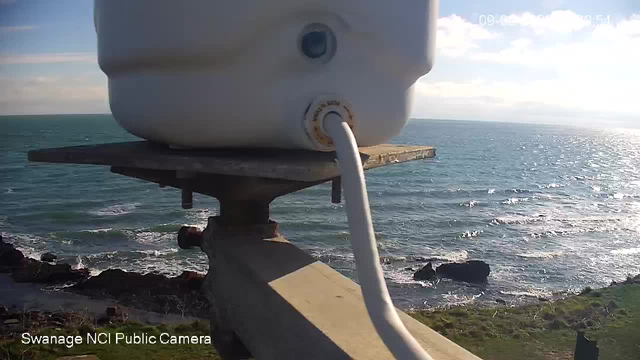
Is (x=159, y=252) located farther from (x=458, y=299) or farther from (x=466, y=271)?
(x=466, y=271)

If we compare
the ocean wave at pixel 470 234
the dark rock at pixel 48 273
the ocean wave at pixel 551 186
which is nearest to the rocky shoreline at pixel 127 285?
the dark rock at pixel 48 273

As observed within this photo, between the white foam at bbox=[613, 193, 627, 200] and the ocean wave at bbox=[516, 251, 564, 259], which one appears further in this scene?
the white foam at bbox=[613, 193, 627, 200]

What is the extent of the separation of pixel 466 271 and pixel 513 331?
7.39 meters

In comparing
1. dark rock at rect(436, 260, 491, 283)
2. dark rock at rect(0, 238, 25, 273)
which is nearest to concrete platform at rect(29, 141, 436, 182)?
dark rock at rect(436, 260, 491, 283)

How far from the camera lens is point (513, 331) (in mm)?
14055

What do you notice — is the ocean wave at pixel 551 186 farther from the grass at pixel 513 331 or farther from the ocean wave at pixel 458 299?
the ocean wave at pixel 458 299

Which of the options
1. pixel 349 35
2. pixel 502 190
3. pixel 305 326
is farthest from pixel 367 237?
pixel 502 190

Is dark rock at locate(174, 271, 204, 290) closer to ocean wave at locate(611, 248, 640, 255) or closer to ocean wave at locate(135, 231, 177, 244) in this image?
ocean wave at locate(135, 231, 177, 244)

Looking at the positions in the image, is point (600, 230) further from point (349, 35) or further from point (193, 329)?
point (349, 35)

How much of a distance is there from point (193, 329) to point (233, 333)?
32.4 ft

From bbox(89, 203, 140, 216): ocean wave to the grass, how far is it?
59.9 feet

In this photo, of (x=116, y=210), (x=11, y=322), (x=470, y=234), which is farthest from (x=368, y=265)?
(x=116, y=210)

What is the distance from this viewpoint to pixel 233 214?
5.08 metres

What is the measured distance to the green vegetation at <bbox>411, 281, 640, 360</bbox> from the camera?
1261cm
